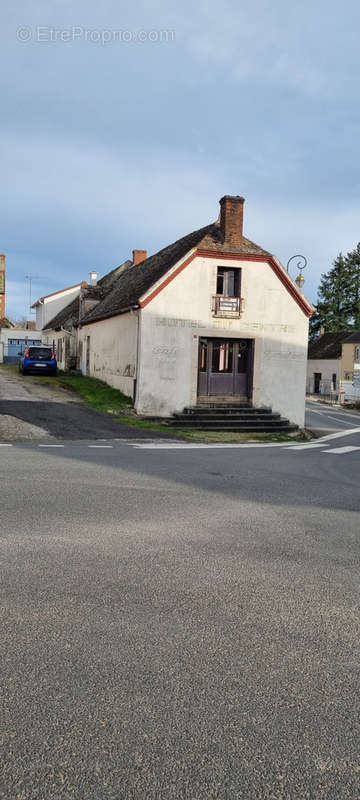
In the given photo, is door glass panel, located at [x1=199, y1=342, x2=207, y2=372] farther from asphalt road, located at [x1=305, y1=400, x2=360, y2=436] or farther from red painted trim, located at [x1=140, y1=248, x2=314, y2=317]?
asphalt road, located at [x1=305, y1=400, x2=360, y2=436]

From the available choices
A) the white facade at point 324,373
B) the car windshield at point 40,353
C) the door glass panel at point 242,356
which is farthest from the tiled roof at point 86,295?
the white facade at point 324,373

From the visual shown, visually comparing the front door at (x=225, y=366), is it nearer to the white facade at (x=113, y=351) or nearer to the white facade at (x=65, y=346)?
the white facade at (x=113, y=351)

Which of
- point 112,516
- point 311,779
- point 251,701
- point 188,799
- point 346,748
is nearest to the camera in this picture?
point 188,799

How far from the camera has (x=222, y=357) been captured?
22703 mm

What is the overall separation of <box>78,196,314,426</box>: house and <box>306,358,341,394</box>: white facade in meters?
40.5

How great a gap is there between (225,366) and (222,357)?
371 mm

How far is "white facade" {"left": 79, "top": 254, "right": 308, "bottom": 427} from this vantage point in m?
21.2

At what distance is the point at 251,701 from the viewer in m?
2.92

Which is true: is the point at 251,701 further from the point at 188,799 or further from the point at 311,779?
the point at 188,799

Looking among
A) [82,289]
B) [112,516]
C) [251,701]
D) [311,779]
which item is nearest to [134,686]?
[251,701]

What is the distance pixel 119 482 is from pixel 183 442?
25.3 ft

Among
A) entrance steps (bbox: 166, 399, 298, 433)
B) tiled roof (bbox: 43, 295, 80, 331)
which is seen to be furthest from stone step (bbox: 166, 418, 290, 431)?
tiled roof (bbox: 43, 295, 80, 331)

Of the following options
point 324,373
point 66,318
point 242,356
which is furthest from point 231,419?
point 324,373

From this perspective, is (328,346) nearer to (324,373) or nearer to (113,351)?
(324,373)
